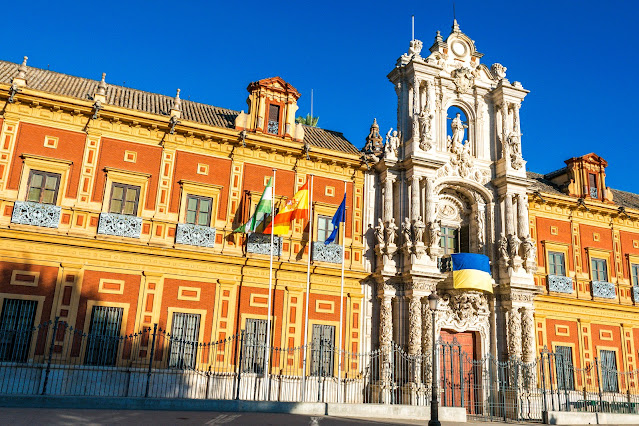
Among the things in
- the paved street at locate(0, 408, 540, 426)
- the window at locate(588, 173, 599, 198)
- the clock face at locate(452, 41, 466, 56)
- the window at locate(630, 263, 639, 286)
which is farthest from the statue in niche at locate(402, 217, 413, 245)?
the window at locate(630, 263, 639, 286)

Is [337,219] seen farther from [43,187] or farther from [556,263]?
[556,263]

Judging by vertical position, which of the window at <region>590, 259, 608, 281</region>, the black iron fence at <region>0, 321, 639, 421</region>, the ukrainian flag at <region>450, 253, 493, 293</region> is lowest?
the black iron fence at <region>0, 321, 639, 421</region>

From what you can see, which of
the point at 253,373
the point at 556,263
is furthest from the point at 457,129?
the point at 253,373

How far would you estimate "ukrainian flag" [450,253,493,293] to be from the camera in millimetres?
23547

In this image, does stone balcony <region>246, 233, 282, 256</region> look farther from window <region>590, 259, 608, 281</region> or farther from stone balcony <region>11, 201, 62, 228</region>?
window <region>590, 259, 608, 281</region>

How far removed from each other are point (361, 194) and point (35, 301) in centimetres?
1381

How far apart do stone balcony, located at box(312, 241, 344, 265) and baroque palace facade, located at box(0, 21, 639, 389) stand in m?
0.06

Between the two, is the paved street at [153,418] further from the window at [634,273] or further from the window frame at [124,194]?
the window at [634,273]

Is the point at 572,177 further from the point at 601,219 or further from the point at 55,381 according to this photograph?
the point at 55,381

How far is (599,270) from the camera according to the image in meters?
29.0

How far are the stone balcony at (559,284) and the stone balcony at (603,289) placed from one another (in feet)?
5.09

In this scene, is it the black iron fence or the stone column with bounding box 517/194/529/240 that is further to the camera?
the stone column with bounding box 517/194/529/240

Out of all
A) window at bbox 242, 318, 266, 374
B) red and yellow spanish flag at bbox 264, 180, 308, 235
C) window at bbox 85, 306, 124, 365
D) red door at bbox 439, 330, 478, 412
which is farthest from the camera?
red door at bbox 439, 330, 478, 412

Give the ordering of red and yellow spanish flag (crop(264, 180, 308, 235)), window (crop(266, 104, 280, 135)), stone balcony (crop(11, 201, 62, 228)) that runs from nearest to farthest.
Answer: stone balcony (crop(11, 201, 62, 228))
red and yellow spanish flag (crop(264, 180, 308, 235))
window (crop(266, 104, 280, 135))
